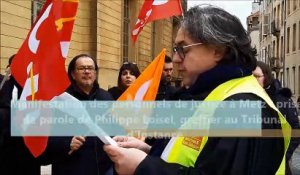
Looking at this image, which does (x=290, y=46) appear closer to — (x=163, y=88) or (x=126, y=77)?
(x=126, y=77)

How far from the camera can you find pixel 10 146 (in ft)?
12.3

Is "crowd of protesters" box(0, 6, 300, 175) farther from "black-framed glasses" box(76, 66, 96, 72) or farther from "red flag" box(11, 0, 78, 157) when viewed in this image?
"black-framed glasses" box(76, 66, 96, 72)

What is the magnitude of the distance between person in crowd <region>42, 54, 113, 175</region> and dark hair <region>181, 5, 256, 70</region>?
80.1 inches

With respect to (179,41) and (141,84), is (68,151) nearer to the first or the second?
(141,84)

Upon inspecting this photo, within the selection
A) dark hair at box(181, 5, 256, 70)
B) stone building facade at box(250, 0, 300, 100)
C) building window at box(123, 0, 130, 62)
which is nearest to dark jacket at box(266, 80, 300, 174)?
dark hair at box(181, 5, 256, 70)

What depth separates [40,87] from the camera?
3027 millimetres

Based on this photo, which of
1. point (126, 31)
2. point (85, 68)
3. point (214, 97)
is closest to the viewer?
point (214, 97)

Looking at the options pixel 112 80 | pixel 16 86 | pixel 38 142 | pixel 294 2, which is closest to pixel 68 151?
pixel 16 86

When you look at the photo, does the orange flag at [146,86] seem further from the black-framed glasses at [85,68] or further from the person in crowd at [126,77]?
the person in crowd at [126,77]

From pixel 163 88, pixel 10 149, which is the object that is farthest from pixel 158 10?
pixel 10 149

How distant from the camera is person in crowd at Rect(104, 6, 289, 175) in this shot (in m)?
1.78

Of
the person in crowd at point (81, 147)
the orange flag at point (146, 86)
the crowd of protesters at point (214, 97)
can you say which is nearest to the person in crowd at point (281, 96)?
the orange flag at point (146, 86)

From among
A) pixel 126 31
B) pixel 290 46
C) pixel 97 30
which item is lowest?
pixel 97 30

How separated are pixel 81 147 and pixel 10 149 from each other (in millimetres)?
605
